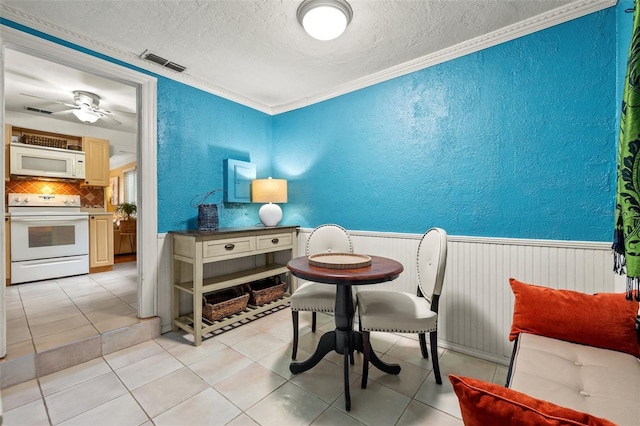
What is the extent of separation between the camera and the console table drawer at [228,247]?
7.80 feet

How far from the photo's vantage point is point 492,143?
2109 mm

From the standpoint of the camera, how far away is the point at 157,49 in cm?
229

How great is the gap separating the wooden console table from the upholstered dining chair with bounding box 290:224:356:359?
599 millimetres

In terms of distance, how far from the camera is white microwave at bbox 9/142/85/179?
383 cm

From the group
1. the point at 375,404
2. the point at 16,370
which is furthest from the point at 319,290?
the point at 16,370

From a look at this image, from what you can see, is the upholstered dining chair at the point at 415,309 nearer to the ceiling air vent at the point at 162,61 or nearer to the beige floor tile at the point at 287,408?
the beige floor tile at the point at 287,408

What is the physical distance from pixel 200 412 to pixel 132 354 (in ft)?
3.29

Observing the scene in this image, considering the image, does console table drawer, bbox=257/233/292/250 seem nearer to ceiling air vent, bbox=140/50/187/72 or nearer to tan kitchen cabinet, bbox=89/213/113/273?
ceiling air vent, bbox=140/50/187/72

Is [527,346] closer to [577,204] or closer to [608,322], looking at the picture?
[608,322]

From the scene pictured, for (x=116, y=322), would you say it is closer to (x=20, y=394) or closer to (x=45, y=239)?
(x=20, y=394)

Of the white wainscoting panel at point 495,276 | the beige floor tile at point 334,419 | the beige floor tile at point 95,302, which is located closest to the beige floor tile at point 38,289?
the beige floor tile at point 95,302

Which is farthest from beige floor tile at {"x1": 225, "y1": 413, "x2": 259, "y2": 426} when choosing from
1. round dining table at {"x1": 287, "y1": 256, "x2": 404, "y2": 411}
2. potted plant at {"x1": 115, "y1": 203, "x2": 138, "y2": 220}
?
potted plant at {"x1": 115, "y1": 203, "x2": 138, "y2": 220}

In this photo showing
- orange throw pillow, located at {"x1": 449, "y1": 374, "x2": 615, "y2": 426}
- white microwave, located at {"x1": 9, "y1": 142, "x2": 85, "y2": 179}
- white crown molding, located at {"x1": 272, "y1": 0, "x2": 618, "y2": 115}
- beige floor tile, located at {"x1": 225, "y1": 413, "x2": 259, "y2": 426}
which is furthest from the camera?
white microwave, located at {"x1": 9, "y1": 142, "x2": 85, "y2": 179}

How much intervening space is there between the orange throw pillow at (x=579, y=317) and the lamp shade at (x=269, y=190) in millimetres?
2322
